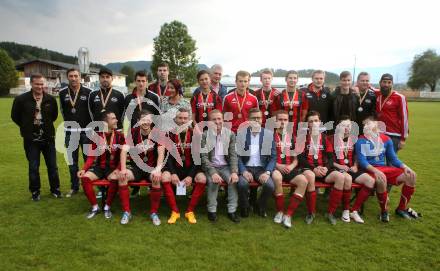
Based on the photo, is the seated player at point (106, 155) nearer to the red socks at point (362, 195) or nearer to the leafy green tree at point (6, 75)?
the red socks at point (362, 195)

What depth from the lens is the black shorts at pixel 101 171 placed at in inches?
181

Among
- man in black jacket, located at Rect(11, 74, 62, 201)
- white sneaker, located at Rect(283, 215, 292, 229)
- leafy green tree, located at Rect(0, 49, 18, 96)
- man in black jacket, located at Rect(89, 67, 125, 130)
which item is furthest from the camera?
leafy green tree, located at Rect(0, 49, 18, 96)

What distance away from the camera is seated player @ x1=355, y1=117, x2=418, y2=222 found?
14.7ft

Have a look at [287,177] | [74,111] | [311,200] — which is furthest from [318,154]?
[74,111]

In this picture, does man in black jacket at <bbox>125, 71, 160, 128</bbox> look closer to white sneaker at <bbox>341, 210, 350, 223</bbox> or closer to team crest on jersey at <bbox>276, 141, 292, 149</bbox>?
team crest on jersey at <bbox>276, 141, 292, 149</bbox>

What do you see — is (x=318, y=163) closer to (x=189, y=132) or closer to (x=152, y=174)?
(x=189, y=132)

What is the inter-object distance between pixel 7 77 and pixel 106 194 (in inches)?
1728

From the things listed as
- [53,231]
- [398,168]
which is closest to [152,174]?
[53,231]

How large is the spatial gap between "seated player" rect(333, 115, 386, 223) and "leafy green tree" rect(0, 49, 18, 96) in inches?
1797

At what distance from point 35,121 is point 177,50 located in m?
45.2

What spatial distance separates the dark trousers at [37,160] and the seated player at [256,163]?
9.93 feet

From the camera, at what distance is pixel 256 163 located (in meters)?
4.75

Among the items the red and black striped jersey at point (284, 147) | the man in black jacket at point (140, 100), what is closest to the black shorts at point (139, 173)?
the man in black jacket at point (140, 100)

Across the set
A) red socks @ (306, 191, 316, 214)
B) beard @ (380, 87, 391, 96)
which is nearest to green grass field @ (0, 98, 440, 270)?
red socks @ (306, 191, 316, 214)
